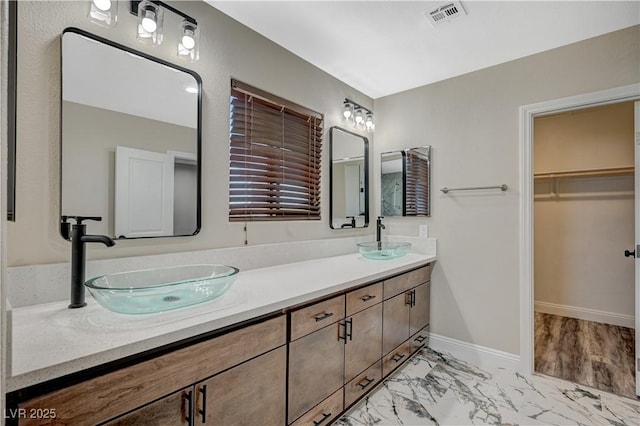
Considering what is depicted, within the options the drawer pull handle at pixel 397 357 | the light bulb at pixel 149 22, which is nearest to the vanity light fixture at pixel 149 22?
the light bulb at pixel 149 22

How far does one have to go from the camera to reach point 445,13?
6.23 feet

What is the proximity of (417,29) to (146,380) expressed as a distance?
2.38 meters

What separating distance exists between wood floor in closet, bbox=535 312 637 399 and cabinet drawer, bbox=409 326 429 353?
33.0 inches

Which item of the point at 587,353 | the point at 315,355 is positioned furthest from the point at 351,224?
the point at 587,353

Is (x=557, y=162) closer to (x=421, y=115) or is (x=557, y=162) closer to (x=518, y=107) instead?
(x=518, y=107)

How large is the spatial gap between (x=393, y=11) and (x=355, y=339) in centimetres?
199

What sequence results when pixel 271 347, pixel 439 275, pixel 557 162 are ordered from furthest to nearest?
pixel 557 162 → pixel 439 275 → pixel 271 347

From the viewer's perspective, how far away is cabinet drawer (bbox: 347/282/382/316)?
1832 millimetres

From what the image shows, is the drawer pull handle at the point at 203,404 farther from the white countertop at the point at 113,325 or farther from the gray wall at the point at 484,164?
the gray wall at the point at 484,164

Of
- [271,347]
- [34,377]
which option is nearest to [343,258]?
[271,347]

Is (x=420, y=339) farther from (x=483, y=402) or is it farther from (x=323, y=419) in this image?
(x=323, y=419)

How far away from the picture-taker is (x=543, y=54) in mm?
2359

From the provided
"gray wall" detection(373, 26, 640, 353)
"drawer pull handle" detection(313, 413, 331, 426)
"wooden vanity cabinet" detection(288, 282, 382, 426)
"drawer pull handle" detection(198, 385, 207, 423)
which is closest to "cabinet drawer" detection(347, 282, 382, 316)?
"wooden vanity cabinet" detection(288, 282, 382, 426)

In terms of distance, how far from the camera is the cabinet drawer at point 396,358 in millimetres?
2166
